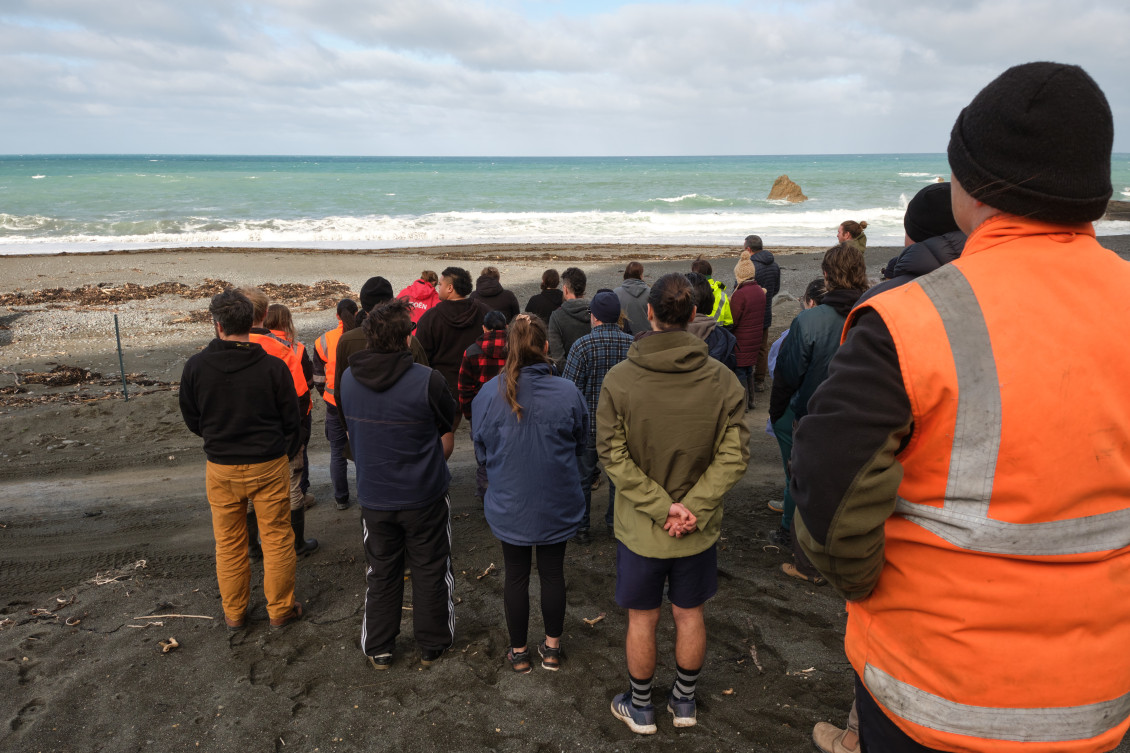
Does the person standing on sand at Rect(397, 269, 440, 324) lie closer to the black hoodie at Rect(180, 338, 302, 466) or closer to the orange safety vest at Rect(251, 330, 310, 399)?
the orange safety vest at Rect(251, 330, 310, 399)

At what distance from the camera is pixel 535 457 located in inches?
131

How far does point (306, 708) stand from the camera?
3.31 metres

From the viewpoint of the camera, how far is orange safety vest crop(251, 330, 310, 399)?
183 inches

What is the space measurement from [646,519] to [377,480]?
1492 mm

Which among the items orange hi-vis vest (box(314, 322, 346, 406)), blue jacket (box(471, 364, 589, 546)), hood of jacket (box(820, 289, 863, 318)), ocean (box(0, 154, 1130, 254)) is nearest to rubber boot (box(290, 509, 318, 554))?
orange hi-vis vest (box(314, 322, 346, 406))

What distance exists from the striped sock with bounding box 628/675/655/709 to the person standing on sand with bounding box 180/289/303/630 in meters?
2.18

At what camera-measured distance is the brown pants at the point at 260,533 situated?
389 centimetres

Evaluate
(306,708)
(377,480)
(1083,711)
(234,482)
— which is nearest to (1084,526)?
(1083,711)

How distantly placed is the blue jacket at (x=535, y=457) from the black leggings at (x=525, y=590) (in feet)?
0.39

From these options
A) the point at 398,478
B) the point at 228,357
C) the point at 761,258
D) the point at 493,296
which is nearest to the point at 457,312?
the point at 493,296

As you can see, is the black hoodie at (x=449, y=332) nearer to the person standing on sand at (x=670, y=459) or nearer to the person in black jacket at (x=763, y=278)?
the person standing on sand at (x=670, y=459)

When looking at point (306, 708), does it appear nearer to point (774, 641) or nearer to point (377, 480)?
point (377, 480)

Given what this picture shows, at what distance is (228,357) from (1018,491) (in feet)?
12.1

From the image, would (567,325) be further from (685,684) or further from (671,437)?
(685,684)
